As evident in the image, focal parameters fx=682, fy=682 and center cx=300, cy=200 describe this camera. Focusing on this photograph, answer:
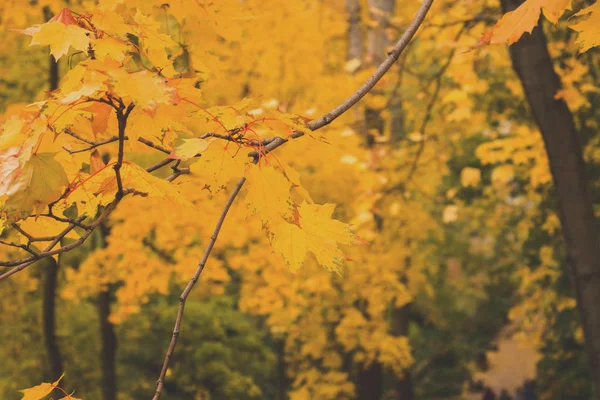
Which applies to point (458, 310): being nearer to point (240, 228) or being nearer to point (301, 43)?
point (301, 43)

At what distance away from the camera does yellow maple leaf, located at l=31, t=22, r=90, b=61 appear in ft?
4.86

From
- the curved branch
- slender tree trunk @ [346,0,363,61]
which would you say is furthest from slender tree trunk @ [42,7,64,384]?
the curved branch

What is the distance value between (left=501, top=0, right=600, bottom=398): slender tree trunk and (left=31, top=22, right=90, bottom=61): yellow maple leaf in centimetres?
291

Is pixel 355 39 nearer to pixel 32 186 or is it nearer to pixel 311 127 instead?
pixel 311 127

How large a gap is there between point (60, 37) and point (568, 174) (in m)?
3.17

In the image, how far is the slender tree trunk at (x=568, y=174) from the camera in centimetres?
381

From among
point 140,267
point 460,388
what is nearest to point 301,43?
point 140,267

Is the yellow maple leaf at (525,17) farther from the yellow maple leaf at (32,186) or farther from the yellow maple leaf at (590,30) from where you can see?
the yellow maple leaf at (32,186)

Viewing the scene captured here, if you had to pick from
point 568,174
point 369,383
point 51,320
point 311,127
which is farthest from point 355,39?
point 311,127

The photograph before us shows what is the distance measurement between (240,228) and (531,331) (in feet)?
21.9

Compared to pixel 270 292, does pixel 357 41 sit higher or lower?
higher

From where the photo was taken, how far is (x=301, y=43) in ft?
40.4

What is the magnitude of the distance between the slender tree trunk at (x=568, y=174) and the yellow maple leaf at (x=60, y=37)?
291 cm

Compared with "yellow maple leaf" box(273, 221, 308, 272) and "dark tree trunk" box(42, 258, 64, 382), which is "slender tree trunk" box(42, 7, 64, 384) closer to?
"dark tree trunk" box(42, 258, 64, 382)
